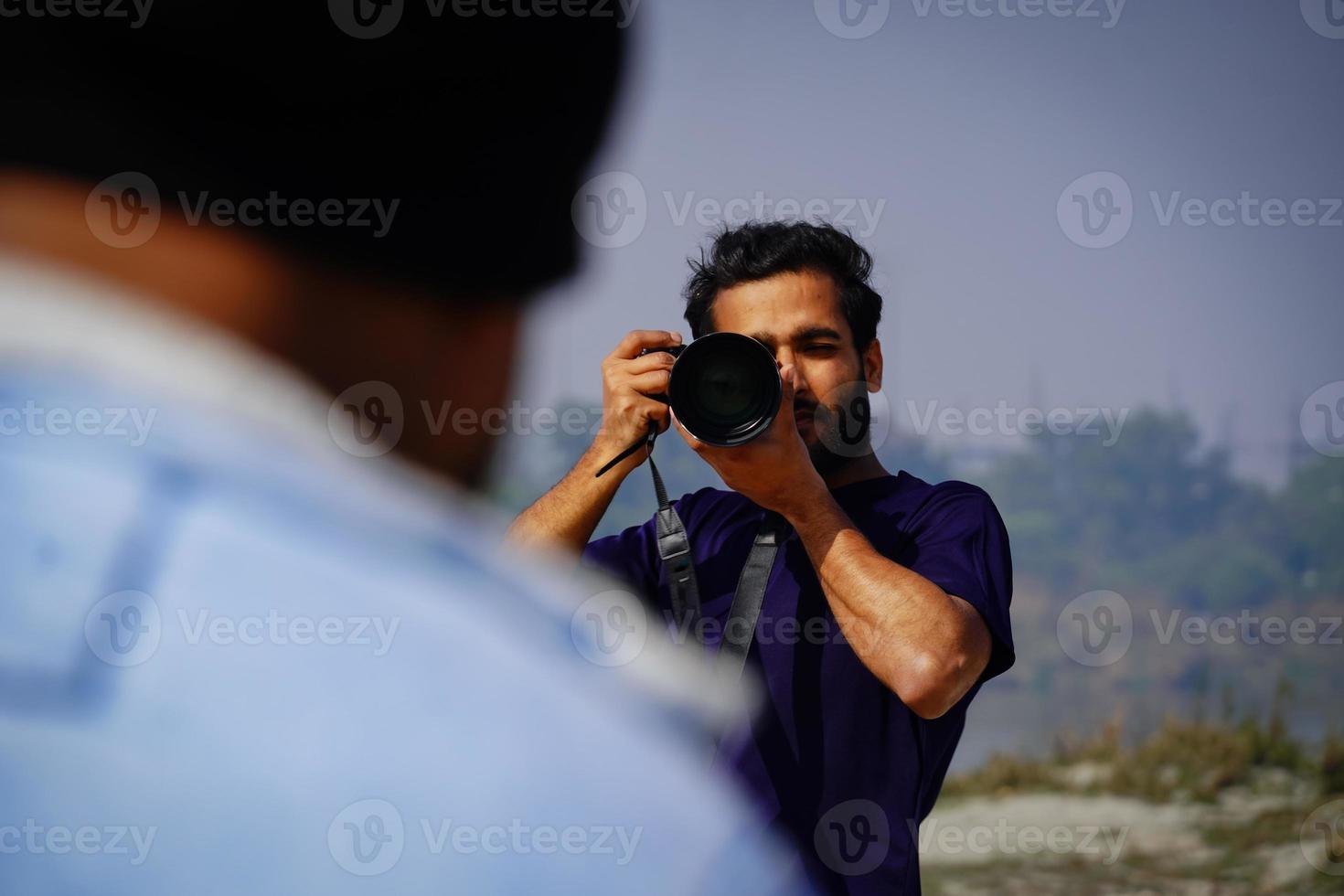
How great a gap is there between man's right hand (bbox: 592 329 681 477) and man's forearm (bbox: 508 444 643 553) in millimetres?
21

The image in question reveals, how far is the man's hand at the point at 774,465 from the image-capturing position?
5.55ft

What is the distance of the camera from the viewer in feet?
5.47

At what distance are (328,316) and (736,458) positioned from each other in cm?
124

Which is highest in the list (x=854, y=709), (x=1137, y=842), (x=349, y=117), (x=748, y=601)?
(x=349, y=117)

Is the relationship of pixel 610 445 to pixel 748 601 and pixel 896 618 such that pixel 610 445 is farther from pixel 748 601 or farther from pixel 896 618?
pixel 896 618

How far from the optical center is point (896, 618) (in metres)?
1.63

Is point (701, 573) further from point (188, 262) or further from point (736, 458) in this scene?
point (188, 262)

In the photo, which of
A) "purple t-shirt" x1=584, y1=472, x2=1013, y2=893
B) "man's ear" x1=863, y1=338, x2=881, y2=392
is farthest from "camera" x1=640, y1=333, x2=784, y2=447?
"man's ear" x1=863, y1=338, x2=881, y2=392

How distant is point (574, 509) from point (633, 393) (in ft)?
0.75

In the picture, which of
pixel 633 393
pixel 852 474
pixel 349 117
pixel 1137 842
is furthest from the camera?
pixel 1137 842

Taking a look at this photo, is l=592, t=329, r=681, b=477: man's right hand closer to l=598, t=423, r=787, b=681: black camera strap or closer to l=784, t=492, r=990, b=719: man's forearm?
l=598, t=423, r=787, b=681: black camera strap

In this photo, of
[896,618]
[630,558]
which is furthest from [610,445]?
[896,618]

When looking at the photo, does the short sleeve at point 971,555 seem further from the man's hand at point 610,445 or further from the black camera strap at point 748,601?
the man's hand at point 610,445

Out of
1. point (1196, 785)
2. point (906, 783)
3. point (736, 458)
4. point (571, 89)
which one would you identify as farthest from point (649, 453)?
point (1196, 785)
